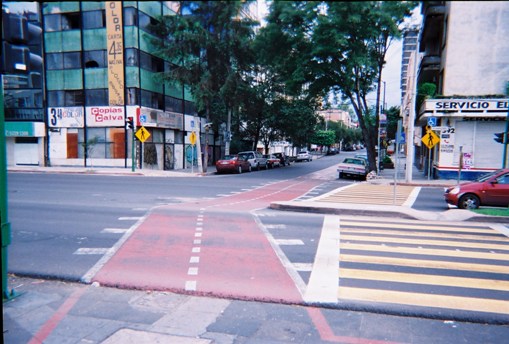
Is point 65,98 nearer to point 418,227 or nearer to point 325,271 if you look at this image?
point 418,227

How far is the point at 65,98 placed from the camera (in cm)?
3141

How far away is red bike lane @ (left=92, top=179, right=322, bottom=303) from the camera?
5727 mm

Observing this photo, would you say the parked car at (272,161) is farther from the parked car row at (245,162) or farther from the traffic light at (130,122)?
the traffic light at (130,122)

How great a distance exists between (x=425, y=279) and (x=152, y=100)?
29.2 m

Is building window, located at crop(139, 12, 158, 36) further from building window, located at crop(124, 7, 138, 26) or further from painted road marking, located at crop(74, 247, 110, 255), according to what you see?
painted road marking, located at crop(74, 247, 110, 255)

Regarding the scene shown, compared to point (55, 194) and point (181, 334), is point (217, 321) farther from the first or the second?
point (55, 194)

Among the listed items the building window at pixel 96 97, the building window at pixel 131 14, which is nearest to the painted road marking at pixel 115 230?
the building window at pixel 131 14

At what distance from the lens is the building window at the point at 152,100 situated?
3025 centimetres

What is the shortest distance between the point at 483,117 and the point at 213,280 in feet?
76.0

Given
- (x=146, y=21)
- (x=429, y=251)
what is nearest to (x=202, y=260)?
(x=146, y=21)

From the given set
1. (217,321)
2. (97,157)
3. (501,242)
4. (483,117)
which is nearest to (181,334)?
(217,321)

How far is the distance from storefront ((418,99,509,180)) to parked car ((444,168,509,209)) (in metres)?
10.7

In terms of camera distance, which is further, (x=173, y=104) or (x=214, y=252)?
(x=173, y=104)

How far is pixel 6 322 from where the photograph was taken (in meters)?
4.50
